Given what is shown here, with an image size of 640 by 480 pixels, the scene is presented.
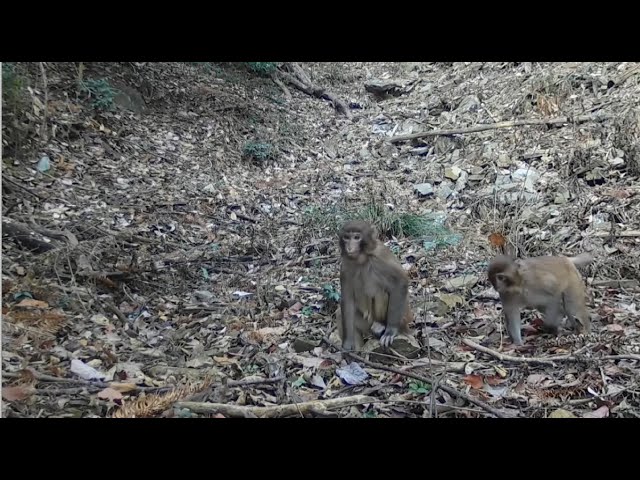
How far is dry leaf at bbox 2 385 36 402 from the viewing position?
3.74 m

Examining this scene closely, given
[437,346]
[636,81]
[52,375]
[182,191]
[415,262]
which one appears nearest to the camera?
[52,375]

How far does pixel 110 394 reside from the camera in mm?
3826

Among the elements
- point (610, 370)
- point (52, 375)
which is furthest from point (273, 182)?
point (610, 370)

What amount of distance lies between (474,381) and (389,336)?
2.05ft

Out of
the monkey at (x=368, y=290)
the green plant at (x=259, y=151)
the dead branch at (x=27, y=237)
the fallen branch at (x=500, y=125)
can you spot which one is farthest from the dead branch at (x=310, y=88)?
the dead branch at (x=27, y=237)

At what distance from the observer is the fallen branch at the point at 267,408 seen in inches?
147

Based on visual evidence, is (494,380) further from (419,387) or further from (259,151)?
(259,151)

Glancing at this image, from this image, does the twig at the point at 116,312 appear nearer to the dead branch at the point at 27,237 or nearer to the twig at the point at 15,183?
the dead branch at the point at 27,237

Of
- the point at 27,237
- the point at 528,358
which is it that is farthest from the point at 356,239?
the point at 27,237

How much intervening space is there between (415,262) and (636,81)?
9.31 ft

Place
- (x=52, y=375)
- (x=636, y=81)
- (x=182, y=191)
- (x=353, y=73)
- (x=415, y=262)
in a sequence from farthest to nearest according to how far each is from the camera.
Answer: (x=353, y=73)
(x=636, y=81)
(x=182, y=191)
(x=415, y=262)
(x=52, y=375)

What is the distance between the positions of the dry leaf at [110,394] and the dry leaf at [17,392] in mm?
370

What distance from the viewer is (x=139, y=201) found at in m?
5.36

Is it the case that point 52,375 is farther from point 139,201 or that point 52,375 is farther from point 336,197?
point 336,197
